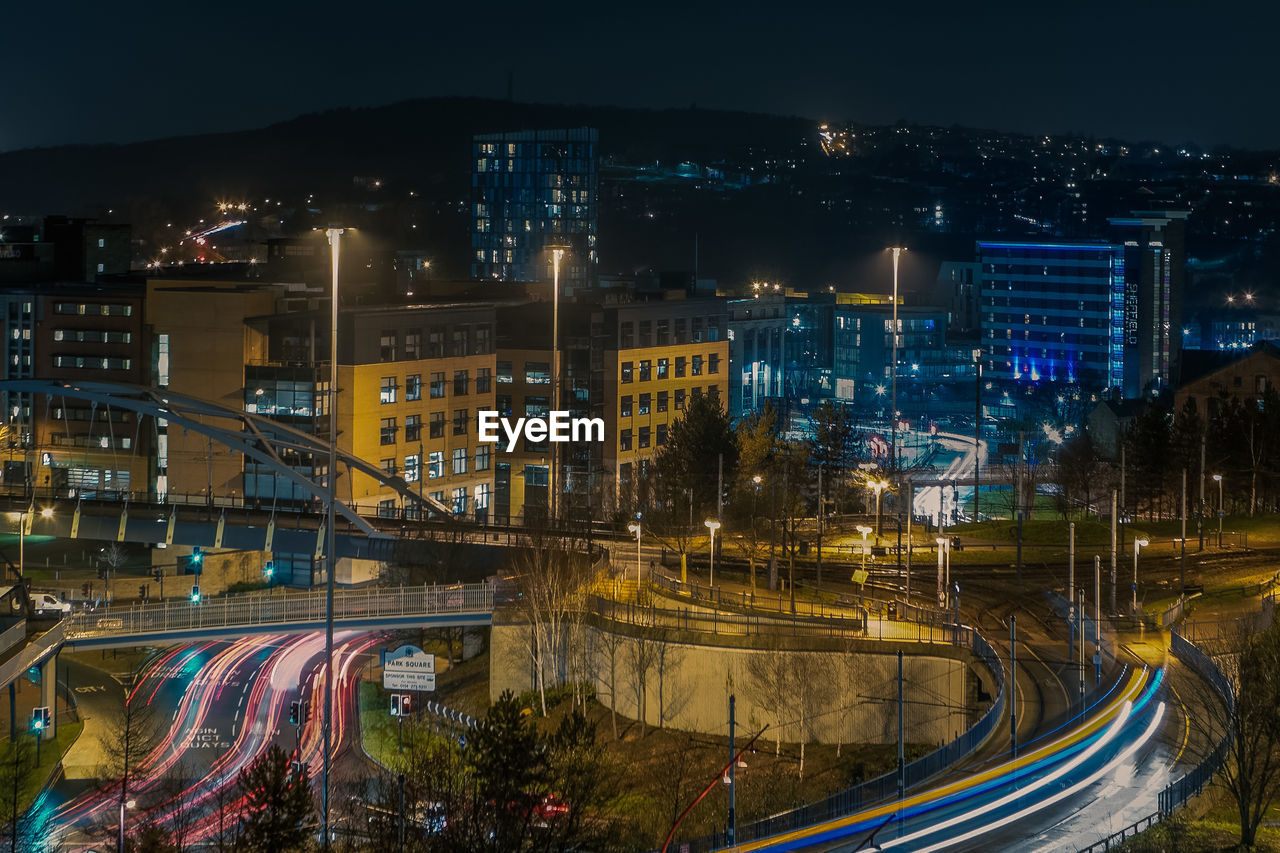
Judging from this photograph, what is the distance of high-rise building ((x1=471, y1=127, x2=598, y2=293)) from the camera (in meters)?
165

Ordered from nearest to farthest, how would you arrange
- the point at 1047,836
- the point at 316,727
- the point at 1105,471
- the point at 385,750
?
the point at 1047,836 → the point at 385,750 → the point at 316,727 → the point at 1105,471

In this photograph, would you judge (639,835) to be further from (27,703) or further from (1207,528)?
(1207,528)

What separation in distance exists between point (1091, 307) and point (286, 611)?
357ft

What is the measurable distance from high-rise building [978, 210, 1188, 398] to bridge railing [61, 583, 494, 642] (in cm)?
8787

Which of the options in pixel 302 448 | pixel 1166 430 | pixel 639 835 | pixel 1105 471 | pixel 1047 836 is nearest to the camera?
pixel 1047 836

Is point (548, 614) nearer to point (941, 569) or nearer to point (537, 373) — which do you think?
point (941, 569)

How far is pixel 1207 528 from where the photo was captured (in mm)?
55906

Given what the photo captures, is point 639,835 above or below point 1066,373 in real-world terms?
below

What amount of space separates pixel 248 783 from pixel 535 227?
471 ft

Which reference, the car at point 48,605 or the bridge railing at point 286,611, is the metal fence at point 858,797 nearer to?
the bridge railing at point 286,611

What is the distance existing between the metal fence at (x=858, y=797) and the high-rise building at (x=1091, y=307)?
311ft

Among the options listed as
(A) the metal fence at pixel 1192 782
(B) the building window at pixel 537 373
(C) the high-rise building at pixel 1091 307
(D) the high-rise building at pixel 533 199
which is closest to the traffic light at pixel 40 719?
(A) the metal fence at pixel 1192 782

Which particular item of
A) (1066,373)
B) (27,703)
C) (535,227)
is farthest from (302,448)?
(535,227)

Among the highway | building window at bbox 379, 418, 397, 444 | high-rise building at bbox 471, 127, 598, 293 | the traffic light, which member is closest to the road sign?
the highway
